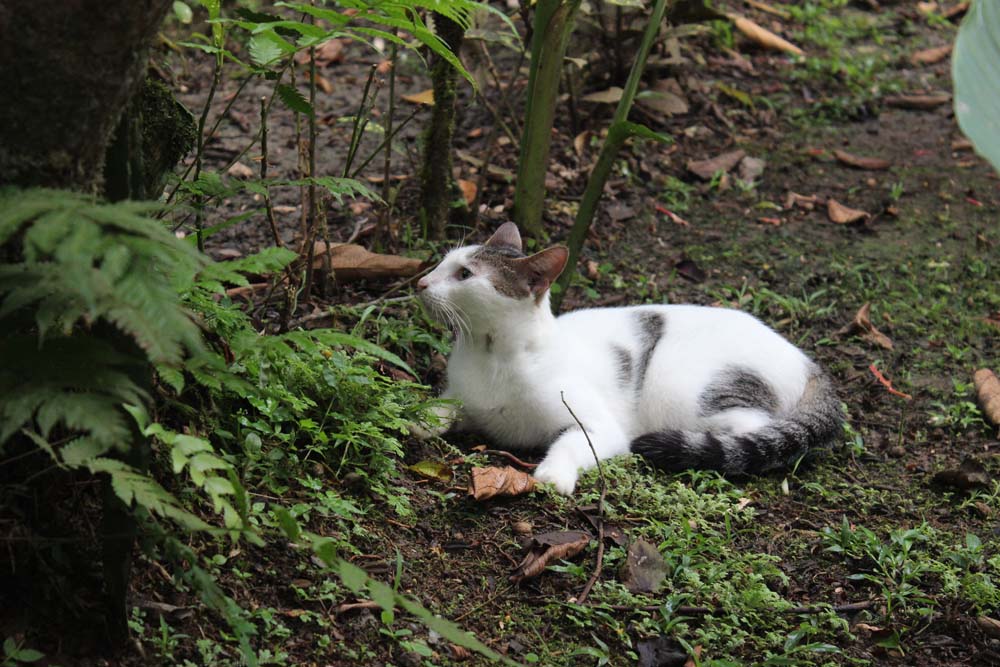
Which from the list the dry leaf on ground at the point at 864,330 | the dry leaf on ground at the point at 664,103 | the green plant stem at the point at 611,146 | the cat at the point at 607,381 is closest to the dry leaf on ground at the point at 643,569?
the cat at the point at 607,381

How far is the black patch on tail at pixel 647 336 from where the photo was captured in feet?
14.1

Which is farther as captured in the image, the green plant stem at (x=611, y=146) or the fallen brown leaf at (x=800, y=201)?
the fallen brown leaf at (x=800, y=201)

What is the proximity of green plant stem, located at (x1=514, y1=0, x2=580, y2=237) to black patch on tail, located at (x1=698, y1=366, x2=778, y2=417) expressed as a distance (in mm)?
1386

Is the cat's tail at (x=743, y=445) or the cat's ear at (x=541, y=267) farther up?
the cat's ear at (x=541, y=267)

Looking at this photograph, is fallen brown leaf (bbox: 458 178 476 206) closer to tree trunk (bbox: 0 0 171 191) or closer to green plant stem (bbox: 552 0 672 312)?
green plant stem (bbox: 552 0 672 312)

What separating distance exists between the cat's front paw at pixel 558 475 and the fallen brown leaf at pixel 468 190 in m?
2.03

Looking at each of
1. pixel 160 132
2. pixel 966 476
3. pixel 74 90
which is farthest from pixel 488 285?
pixel 74 90

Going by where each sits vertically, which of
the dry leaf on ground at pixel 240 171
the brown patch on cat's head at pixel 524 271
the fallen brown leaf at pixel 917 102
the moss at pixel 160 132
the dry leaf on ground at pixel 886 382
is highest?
the moss at pixel 160 132

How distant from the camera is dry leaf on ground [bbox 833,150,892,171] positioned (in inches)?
247

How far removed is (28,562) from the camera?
2.21 meters

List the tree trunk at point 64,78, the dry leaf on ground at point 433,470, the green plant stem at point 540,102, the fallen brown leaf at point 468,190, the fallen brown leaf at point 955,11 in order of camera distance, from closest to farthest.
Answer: the tree trunk at point 64,78 < the dry leaf on ground at point 433,470 < the green plant stem at point 540,102 < the fallen brown leaf at point 468,190 < the fallen brown leaf at point 955,11

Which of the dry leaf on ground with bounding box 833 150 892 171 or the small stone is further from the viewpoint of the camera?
the dry leaf on ground with bounding box 833 150 892 171

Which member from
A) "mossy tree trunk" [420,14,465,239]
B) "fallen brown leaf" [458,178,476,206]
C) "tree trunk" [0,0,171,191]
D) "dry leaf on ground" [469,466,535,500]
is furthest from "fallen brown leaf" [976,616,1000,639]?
"fallen brown leaf" [458,178,476,206]

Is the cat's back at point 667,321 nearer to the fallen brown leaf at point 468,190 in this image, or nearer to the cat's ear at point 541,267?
the cat's ear at point 541,267
